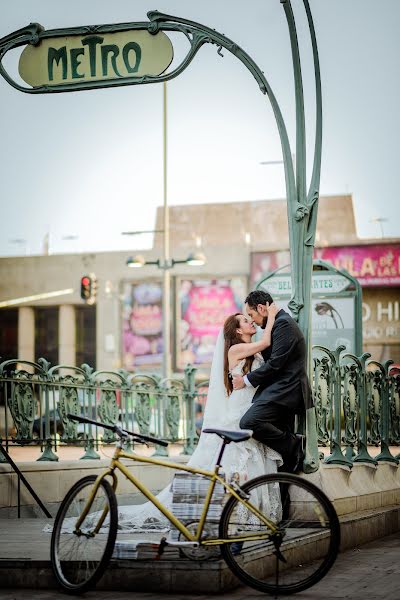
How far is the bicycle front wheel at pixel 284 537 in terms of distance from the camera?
7.05m

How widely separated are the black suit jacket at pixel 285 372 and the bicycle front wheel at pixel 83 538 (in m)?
2.19

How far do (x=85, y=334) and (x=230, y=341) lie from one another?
5113cm

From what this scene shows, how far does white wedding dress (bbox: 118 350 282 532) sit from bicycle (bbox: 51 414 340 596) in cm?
138

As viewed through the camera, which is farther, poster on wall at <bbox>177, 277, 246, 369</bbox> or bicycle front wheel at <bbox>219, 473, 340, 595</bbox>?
poster on wall at <bbox>177, 277, 246, 369</bbox>

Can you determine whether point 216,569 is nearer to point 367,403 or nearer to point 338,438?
point 338,438

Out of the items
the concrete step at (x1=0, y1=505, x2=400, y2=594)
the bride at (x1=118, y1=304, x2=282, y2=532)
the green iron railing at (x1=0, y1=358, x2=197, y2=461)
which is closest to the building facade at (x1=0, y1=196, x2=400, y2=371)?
the green iron railing at (x1=0, y1=358, x2=197, y2=461)

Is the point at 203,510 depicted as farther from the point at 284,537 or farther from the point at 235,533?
the point at 284,537

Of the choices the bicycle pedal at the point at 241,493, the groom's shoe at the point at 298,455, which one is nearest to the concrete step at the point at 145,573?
the bicycle pedal at the point at 241,493

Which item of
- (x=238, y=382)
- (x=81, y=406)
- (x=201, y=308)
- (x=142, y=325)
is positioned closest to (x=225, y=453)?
(x=238, y=382)

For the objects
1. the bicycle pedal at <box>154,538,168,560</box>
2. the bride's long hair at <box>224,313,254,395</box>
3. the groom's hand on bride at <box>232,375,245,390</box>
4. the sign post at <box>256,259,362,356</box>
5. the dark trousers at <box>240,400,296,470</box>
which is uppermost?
the sign post at <box>256,259,362,356</box>

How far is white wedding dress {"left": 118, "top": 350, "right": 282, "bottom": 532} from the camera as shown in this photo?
9023 mm

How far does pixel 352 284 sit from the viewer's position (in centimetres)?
1705

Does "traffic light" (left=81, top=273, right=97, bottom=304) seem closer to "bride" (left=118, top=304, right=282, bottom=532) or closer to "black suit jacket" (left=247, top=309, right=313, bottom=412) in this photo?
"bride" (left=118, top=304, right=282, bottom=532)

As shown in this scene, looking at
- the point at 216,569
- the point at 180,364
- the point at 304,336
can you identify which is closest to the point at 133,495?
the point at 304,336
